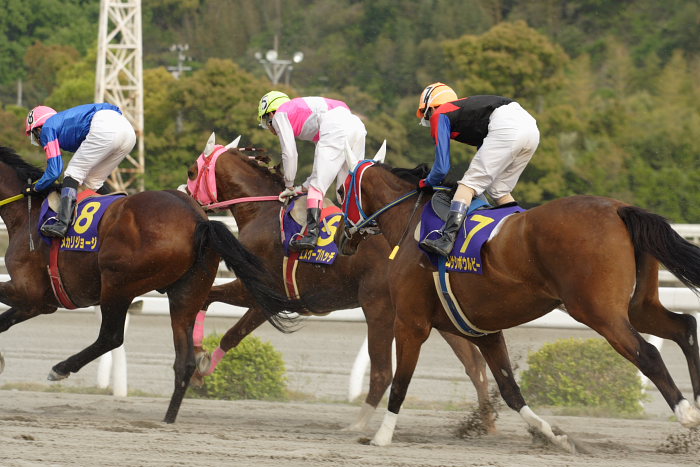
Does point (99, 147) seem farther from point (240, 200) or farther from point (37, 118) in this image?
point (240, 200)

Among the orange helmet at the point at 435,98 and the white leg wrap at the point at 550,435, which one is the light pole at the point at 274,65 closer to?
the orange helmet at the point at 435,98

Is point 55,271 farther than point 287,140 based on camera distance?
No

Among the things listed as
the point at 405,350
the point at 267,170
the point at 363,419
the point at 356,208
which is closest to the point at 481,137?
the point at 356,208

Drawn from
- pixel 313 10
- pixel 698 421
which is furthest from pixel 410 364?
pixel 313 10

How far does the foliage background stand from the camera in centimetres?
2256

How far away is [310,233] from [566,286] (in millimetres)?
2083

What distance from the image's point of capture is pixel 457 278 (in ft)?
18.4

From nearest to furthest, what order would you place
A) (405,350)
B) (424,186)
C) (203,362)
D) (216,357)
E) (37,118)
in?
(405,350) → (424,186) → (37,118) → (203,362) → (216,357)

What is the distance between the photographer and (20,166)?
23.5ft

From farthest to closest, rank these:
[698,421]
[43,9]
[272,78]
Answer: [43,9] → [272,78] → [698,421]

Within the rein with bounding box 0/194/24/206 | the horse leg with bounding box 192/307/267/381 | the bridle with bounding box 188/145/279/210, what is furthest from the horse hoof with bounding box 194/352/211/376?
the rein with bounding box 0/194/24/206

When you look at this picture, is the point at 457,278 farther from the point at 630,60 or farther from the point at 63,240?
the point at 630,60

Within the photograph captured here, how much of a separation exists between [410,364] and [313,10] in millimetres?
36912

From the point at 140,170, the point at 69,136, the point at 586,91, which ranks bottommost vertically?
the point at 140,170
